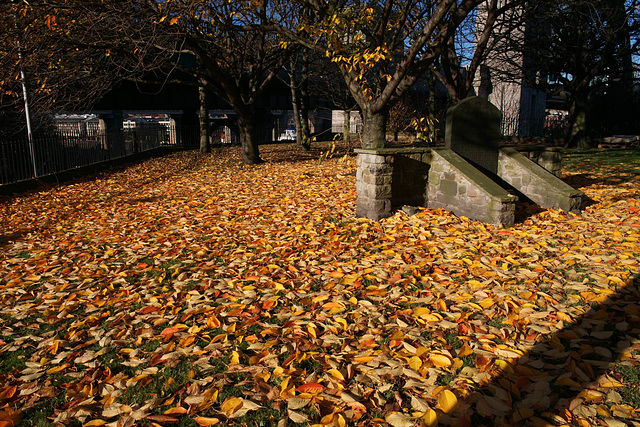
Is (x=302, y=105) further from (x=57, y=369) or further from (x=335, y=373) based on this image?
(x=335, y=373)

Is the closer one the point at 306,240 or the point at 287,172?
the point at 306,240

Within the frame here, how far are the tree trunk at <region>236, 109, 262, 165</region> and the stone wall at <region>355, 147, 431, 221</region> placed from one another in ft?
31.2

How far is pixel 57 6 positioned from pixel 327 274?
807 centimetres

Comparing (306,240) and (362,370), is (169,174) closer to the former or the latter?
(306,240)

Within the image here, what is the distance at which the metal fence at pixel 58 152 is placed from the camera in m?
11.6

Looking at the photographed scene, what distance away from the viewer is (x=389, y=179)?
23.6 ft

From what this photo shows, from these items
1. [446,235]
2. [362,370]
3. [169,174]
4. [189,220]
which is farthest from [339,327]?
[169,174]

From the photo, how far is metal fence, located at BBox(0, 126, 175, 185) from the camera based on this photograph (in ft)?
37.9

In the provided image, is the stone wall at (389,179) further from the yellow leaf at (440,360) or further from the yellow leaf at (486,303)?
the yellow leaf at (440,360)

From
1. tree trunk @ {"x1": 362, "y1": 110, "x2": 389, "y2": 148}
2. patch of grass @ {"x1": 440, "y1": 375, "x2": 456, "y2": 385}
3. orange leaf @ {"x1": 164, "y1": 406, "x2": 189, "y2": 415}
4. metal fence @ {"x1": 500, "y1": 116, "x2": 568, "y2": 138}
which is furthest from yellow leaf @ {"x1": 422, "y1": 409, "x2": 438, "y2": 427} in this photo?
metal fence @ {"x1": 500, "y1": 116, "x2": 568, "y2": 138}

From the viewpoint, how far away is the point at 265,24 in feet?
36.8

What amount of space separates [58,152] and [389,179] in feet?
40.0

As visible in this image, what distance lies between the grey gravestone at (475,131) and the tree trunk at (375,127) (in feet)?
7.49

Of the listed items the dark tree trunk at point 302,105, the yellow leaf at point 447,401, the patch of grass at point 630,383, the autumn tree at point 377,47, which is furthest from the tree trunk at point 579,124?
the yellow leaf at point 447,401
